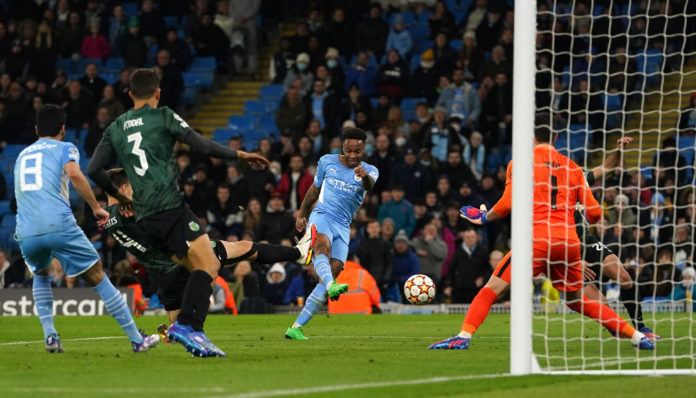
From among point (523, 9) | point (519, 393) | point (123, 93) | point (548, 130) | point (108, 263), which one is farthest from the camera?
point (123, 93)

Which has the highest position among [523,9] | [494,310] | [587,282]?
[523,9]

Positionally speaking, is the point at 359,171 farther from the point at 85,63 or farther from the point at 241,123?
the point at 85,63

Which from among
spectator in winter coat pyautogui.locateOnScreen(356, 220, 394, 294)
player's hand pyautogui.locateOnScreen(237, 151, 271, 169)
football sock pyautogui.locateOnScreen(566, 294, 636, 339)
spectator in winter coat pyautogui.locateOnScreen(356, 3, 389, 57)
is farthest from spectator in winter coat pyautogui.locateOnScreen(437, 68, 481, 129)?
player's hand pyautogui.locateOnScreen(237, 151, 271, 169)

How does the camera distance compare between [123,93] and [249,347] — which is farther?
[123,93]

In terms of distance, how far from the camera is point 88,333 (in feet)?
46.5

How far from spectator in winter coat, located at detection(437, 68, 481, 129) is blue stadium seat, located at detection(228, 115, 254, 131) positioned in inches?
190

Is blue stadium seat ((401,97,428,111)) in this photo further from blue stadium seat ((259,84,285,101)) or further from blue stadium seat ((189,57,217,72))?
blue stadium seat ((189,57,217,72))

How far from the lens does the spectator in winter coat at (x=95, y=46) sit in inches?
1066

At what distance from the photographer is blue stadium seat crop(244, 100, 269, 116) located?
26428 millimetres

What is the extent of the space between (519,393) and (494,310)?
40.1 ft

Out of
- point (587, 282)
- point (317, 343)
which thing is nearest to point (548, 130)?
point (587, 282)

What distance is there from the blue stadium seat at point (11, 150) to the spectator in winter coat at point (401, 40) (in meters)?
8.51

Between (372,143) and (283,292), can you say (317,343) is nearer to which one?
(283,292)

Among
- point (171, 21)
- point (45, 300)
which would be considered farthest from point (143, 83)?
point (171, 21)
